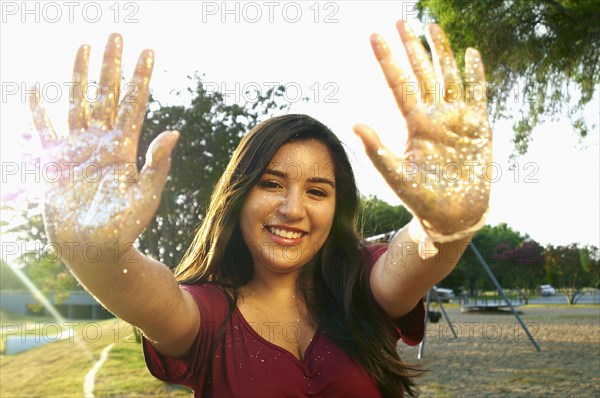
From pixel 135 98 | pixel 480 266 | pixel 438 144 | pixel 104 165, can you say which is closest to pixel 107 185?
pixel 104 165

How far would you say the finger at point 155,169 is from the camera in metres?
1.67

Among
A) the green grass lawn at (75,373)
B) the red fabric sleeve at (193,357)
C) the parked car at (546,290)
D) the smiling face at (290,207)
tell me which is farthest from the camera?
the parked car at (546,290)

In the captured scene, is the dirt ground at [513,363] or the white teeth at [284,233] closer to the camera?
the white teeth at [284,233]

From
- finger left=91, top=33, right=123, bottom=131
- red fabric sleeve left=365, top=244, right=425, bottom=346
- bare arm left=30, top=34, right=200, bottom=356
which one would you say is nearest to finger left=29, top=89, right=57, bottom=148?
bare arm left=30, top=34, right=200, bottom=356

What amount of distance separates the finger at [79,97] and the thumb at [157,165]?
0.21 m

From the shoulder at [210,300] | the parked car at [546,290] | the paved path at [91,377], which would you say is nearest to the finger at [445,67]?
the shoulder at [210,300]

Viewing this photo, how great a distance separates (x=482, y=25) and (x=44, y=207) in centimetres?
964

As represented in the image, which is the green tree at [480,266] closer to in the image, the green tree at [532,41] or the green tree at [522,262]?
the green tree at [522,262]

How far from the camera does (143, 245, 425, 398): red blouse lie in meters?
A: 1.94

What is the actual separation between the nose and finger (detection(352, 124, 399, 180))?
1.46 feet

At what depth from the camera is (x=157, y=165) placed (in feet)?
5.56

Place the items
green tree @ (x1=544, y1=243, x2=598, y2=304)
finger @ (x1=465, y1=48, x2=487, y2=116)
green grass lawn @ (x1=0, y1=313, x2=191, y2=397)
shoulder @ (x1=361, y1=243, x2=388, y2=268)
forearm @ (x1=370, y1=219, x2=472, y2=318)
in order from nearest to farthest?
finger @ (x1=465, y1=48, x2=487, y2=116) → forearm @ (x1=370, y1=219, x2=472, y2=318) → shoulder @ (x1=361, y1=243, x2=388, y2=268) → green grass lawn @ (x1=0, y1=313, x2=191, y2=397) → green tree @ (x1=544, y1=243, x2=598, y2=304)

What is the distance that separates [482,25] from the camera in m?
10.1

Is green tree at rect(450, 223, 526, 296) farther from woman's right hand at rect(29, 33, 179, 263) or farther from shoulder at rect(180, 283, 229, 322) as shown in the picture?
woman's right hand at rect(29, 33, 179, 263)
